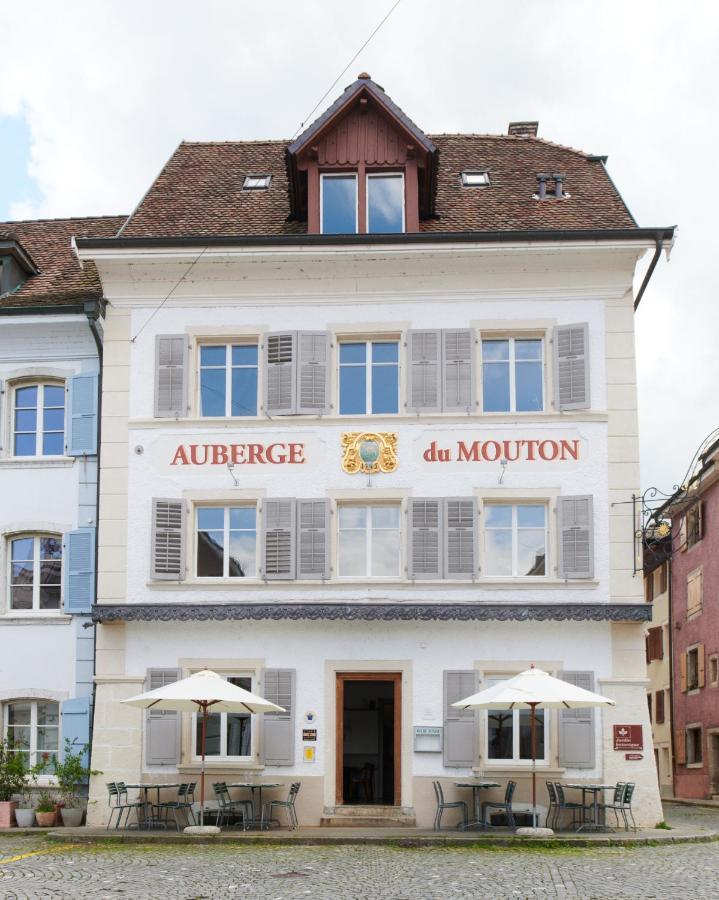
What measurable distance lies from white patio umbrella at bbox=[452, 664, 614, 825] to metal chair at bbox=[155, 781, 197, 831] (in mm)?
4700

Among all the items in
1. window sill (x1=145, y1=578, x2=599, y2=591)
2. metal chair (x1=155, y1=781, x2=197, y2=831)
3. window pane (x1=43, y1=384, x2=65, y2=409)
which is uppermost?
window pane (x1=43, y1=384, x2=65, y2=409)

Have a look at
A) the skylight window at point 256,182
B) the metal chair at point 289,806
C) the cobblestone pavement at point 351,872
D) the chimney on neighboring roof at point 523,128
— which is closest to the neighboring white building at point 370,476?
the metal chair at point 289,806

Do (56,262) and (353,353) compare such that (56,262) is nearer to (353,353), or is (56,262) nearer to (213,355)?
(213,355)

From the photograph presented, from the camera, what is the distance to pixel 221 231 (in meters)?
24.8

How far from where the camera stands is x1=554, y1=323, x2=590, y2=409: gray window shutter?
77.2 feet

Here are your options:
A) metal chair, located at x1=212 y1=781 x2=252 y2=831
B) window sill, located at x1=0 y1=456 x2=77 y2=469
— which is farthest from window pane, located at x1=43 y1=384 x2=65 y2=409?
metal chair, located at x1=212 y1=781 x2=252 y2=831

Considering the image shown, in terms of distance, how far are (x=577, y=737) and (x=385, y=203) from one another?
9.64 metres

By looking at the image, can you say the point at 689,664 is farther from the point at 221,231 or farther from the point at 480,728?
the point at 221,231

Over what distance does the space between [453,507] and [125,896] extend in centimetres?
1072

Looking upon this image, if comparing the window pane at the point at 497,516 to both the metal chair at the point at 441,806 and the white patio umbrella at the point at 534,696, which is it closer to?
the white patio umbrella at the point at 534,696

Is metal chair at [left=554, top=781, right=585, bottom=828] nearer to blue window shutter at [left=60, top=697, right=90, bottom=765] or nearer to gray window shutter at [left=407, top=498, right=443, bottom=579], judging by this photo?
gray window shutter at [left=407, top=498, right=443, bottom=579]

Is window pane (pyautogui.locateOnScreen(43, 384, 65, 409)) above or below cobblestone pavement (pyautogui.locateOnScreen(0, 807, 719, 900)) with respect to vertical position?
above

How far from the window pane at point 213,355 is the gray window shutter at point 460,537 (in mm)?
4606

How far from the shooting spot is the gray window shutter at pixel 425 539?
76.1ft
